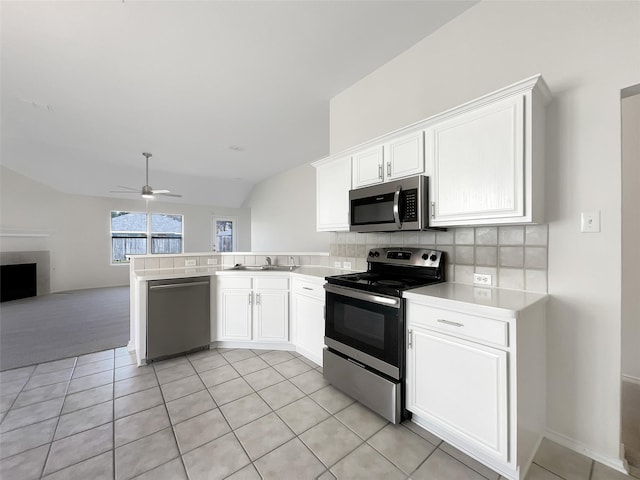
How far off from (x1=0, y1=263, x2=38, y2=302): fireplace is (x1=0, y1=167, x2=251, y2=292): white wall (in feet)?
1.22

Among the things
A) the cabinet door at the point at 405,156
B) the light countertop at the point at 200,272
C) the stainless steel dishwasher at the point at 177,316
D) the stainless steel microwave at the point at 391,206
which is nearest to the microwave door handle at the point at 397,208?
the stainless steel microwave at the point at 391,206

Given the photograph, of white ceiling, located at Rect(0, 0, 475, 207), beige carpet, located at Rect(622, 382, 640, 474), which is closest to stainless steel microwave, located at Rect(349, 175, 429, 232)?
white ceiling, located at Rect(0, 0, 475, 207)

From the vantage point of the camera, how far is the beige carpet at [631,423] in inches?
58.8

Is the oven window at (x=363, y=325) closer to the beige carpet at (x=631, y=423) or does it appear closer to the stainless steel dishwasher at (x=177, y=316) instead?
the beige carpet at (x=631, y=423)

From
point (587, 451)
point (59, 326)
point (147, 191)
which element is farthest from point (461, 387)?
point (147, 191)

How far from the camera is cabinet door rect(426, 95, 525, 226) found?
151 cm

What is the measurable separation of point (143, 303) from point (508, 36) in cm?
366

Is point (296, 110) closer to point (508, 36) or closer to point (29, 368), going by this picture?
point (508, 36)

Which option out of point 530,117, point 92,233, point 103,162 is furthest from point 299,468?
point 92,233

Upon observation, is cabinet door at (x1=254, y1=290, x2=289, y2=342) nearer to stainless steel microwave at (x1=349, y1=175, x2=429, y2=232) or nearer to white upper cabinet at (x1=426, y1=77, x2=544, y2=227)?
stainless steel microwave at (x1=349, y1=175, x2=429, y2=232)

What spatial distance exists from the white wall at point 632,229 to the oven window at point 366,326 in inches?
80.0

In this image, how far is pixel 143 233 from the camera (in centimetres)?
780

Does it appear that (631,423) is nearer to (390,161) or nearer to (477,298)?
(477,298)

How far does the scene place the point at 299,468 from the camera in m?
1.45
